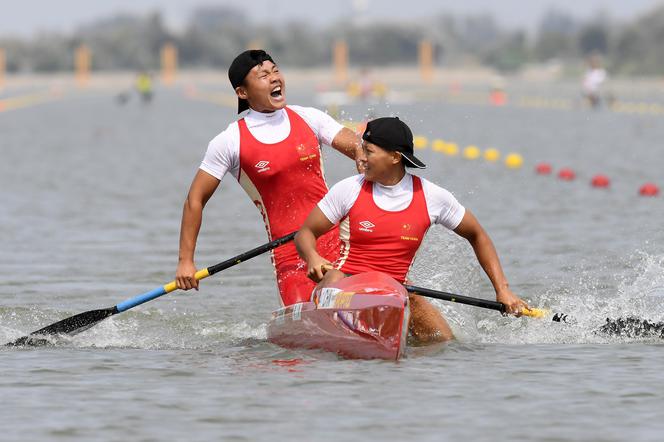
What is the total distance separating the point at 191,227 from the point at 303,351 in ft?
3.66

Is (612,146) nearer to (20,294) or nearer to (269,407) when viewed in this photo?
(20,294)

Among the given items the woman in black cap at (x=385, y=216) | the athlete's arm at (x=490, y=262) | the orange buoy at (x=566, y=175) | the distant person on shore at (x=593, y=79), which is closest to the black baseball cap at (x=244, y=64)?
the woman in black cap at (x=385, y=216)

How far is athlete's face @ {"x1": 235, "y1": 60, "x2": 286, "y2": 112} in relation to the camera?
10102mm

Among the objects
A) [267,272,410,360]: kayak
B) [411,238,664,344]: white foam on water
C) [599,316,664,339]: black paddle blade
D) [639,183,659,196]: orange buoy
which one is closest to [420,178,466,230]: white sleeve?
[267,272,410,360]: kayak

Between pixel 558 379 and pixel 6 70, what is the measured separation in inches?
4637

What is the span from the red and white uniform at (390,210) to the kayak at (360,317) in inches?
11.0

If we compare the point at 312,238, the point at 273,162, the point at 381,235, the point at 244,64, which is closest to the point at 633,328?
the point at 381,235

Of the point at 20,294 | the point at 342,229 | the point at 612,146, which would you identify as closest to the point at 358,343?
the point at 342,229

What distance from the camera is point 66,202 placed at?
21.3m

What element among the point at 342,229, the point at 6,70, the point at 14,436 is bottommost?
the point at 14,436

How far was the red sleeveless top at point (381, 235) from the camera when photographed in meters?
9.55

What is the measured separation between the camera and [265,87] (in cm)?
1010

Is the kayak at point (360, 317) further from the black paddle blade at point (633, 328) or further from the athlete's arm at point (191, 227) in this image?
the black paddle blade at point (633, 328)

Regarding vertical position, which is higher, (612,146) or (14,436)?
(612,146)
